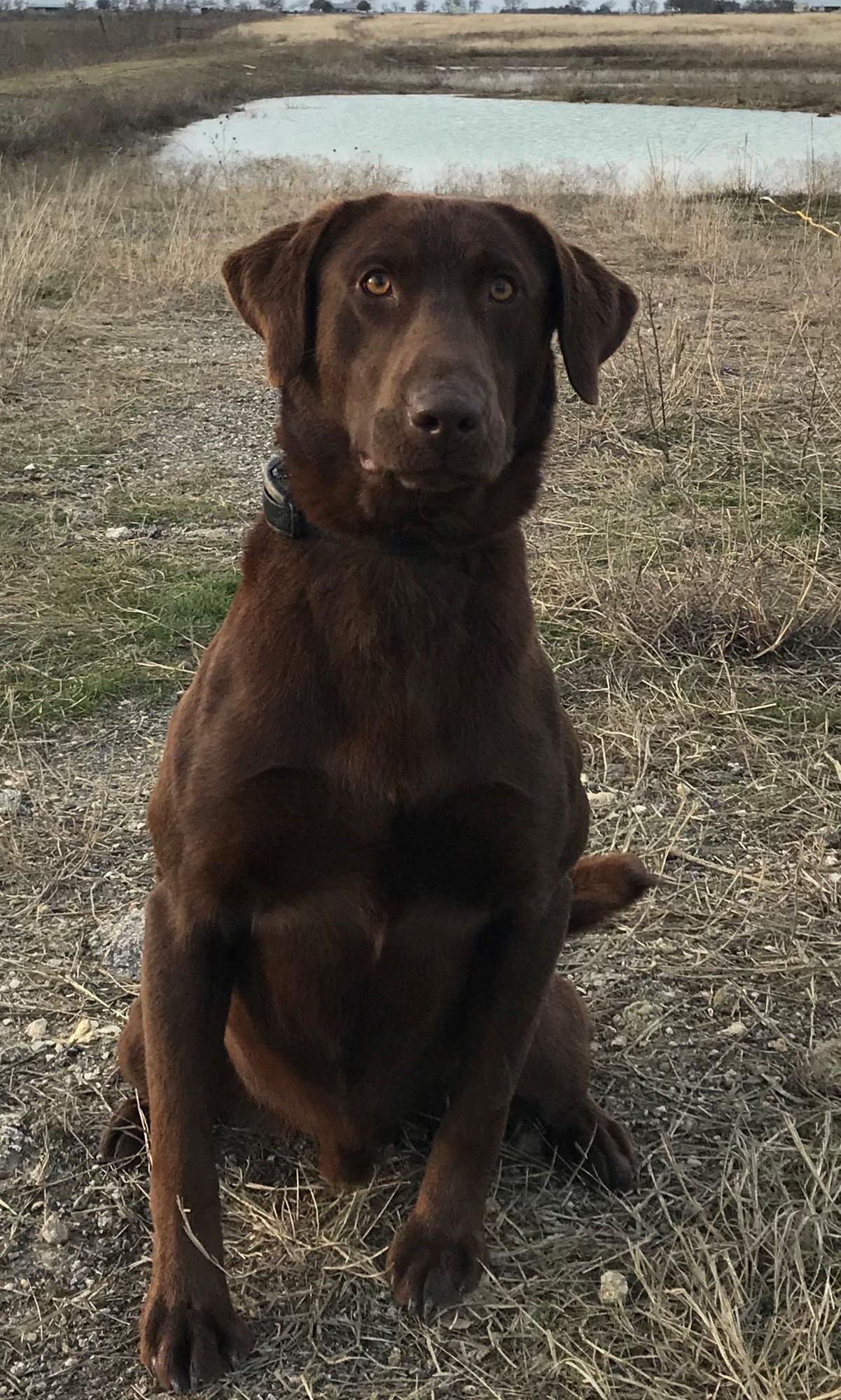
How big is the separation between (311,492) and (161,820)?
565 millimetres

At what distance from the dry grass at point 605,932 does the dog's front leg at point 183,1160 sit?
83mm

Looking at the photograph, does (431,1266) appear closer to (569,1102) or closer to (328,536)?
(569,1102)

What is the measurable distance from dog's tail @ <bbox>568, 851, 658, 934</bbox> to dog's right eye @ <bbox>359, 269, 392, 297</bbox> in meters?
1.15

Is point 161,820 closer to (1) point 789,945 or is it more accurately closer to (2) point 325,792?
(2) point 325,792

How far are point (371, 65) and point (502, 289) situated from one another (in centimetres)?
4408

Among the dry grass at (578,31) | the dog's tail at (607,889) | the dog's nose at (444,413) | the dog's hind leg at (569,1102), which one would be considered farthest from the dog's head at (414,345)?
the dry grass at (578,31)

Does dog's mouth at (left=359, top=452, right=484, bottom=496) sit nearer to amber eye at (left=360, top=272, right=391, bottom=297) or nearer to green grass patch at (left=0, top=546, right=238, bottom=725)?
amber eye at (left=360, top=272, right=391, bottom=297)

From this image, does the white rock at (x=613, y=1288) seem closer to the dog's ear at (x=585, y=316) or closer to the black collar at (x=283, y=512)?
the black collar at (x=283, y=512)

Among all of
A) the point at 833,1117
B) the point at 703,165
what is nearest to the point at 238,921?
the point at 833,1117

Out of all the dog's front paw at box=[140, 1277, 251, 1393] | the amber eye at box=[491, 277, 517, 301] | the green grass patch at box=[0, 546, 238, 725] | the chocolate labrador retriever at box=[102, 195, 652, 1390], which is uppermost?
the amber eye at box=[491, 277, 517, 301]

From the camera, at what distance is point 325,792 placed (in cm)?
186

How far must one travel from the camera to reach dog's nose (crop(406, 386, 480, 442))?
1.80 m

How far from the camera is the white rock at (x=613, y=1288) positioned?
2053 mm

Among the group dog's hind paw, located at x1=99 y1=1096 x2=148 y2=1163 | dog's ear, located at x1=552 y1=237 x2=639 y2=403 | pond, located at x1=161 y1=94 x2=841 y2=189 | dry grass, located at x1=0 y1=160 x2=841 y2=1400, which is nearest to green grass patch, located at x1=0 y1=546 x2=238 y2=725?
dry grass, located at x1=0 y1=160 x2=841 y2=1400
